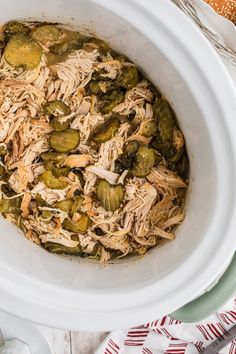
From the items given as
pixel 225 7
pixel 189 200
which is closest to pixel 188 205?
pixel 189 200

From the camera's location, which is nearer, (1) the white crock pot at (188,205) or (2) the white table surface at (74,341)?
(1) the white crock pot at (188,205)

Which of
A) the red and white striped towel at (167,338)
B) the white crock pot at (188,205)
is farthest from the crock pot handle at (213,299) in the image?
the red and white striped towel at (167,338)

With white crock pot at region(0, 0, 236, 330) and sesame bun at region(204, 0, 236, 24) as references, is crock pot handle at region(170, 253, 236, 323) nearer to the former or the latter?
white crock pot at region(0, 0, 236, 330)

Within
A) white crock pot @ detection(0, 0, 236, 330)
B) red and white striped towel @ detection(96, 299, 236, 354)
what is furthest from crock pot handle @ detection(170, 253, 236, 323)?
red and white striped towel @ detection(96, 299, 236, 354)

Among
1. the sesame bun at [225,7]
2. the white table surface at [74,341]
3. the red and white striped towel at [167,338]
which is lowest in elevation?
the white table surface at [74,341]

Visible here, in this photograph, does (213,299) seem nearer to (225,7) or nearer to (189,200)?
(189,200)

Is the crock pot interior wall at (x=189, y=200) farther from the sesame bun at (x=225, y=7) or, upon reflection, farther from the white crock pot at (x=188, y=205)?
the sesame bun at (x=225, y=7)

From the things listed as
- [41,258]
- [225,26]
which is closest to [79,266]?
[41,258]

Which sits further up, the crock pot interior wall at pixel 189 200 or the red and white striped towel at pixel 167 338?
the crock pot interior wall at pixel 189 200
